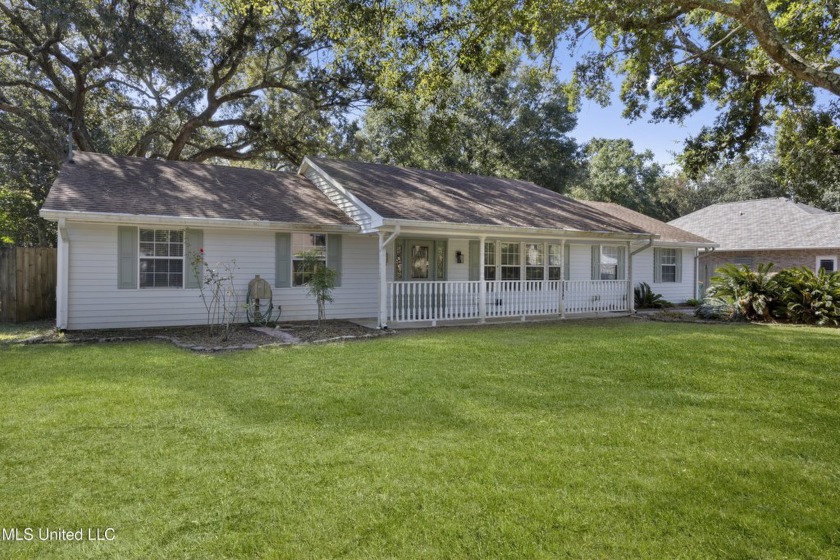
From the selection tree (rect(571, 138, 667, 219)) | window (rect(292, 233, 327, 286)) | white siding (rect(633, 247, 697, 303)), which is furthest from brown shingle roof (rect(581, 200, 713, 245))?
window (rect(292, 233, 327, 286))

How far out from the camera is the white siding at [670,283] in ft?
57.2

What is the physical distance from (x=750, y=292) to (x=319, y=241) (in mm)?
11301

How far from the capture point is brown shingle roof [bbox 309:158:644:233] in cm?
1169

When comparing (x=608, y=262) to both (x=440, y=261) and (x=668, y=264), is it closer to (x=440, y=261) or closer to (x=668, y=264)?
(x=668, y=264)

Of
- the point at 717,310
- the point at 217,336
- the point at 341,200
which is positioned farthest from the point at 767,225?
the point at 217,336

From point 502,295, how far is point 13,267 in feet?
36.7

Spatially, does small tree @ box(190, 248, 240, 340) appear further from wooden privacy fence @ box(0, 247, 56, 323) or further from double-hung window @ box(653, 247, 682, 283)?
double-hung window @ box(653, 247, 682, 283)

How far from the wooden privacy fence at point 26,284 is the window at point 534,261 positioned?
12.0 meters

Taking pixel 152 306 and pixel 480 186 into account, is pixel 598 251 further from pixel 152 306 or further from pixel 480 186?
pixel 152 306

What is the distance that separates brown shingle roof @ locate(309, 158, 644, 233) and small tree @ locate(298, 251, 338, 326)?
1.70 meters

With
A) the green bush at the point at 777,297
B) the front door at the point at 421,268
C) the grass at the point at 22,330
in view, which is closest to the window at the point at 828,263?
the green bush at the point at 777,297

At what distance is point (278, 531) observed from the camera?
2729 mm

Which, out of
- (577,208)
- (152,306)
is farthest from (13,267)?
(577,208)

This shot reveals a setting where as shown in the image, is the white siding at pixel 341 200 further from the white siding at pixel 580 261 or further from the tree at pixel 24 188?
the tree at pixel 24 188
